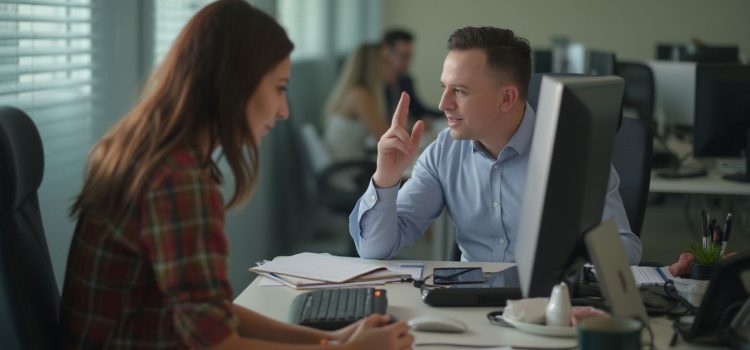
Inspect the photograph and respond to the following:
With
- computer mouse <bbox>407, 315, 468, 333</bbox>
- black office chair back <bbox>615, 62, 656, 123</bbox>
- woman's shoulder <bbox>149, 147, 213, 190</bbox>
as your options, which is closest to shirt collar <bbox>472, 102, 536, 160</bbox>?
computer mouse <bbox>407, 315, 468, 333</bbox>

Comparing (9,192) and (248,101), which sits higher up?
(248,101)

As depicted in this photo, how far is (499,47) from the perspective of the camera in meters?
2.26

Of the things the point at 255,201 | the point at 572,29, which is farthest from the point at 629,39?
the point at 255,201

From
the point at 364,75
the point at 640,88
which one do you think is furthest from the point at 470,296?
the point at 364,75

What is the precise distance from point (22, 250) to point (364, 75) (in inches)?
168

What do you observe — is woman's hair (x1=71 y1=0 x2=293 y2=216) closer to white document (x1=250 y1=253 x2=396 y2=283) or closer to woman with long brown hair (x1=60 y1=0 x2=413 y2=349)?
woman with long brown hair (x1=60 y1=0 x2=413 y2=349)

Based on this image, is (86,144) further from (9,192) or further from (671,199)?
(671,199)

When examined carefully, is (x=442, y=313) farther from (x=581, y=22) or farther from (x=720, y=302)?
(x=581, y=22)

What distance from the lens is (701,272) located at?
1794mm

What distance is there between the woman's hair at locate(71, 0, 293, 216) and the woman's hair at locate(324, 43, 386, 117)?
4.08m

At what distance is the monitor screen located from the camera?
3414 mm

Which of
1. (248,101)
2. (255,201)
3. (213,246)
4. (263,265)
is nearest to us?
(213,246)

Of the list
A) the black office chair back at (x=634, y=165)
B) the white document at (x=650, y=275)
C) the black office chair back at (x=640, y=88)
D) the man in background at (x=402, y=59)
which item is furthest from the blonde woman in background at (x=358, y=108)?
the white document at (x=650, y=275)

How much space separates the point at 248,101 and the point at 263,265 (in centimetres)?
71
